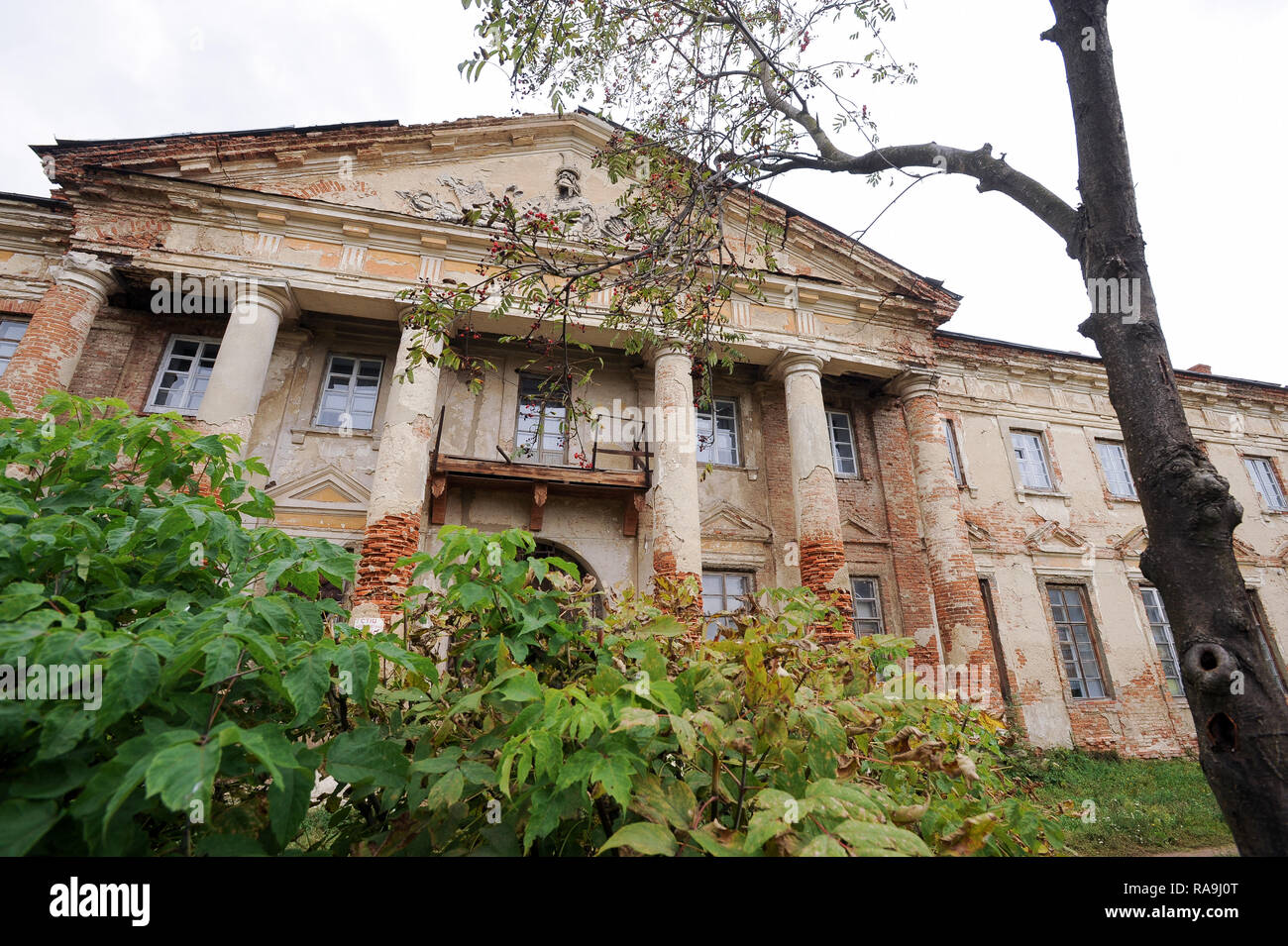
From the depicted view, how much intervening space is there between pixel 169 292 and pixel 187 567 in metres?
10.5

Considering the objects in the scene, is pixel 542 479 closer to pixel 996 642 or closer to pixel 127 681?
pixel 127 681

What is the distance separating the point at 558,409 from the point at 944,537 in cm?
755

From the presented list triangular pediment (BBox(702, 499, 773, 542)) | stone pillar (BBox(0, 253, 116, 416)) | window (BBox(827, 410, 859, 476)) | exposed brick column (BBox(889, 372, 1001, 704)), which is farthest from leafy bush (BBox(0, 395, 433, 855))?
window (BBox(827, 410, 859, 476))

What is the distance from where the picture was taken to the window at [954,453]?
1278cm

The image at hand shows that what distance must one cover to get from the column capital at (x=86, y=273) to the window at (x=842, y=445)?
41.3ft

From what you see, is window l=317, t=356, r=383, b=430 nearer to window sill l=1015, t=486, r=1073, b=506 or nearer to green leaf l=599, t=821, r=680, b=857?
green leaf l=599, t=821, r=680, b=857

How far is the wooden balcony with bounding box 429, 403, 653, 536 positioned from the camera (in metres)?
9.61

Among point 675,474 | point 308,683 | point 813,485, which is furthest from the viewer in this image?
point 813,485

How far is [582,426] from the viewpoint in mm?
11438

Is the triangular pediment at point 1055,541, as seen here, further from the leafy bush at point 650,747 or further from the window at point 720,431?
the leafy bush at point 650,747

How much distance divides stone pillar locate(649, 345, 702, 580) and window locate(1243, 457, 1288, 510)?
15990 millimetres

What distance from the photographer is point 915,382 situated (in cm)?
1170

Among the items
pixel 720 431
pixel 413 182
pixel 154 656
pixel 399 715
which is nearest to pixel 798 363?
pixel 720 431

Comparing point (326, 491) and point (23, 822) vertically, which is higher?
point (326, 491)
